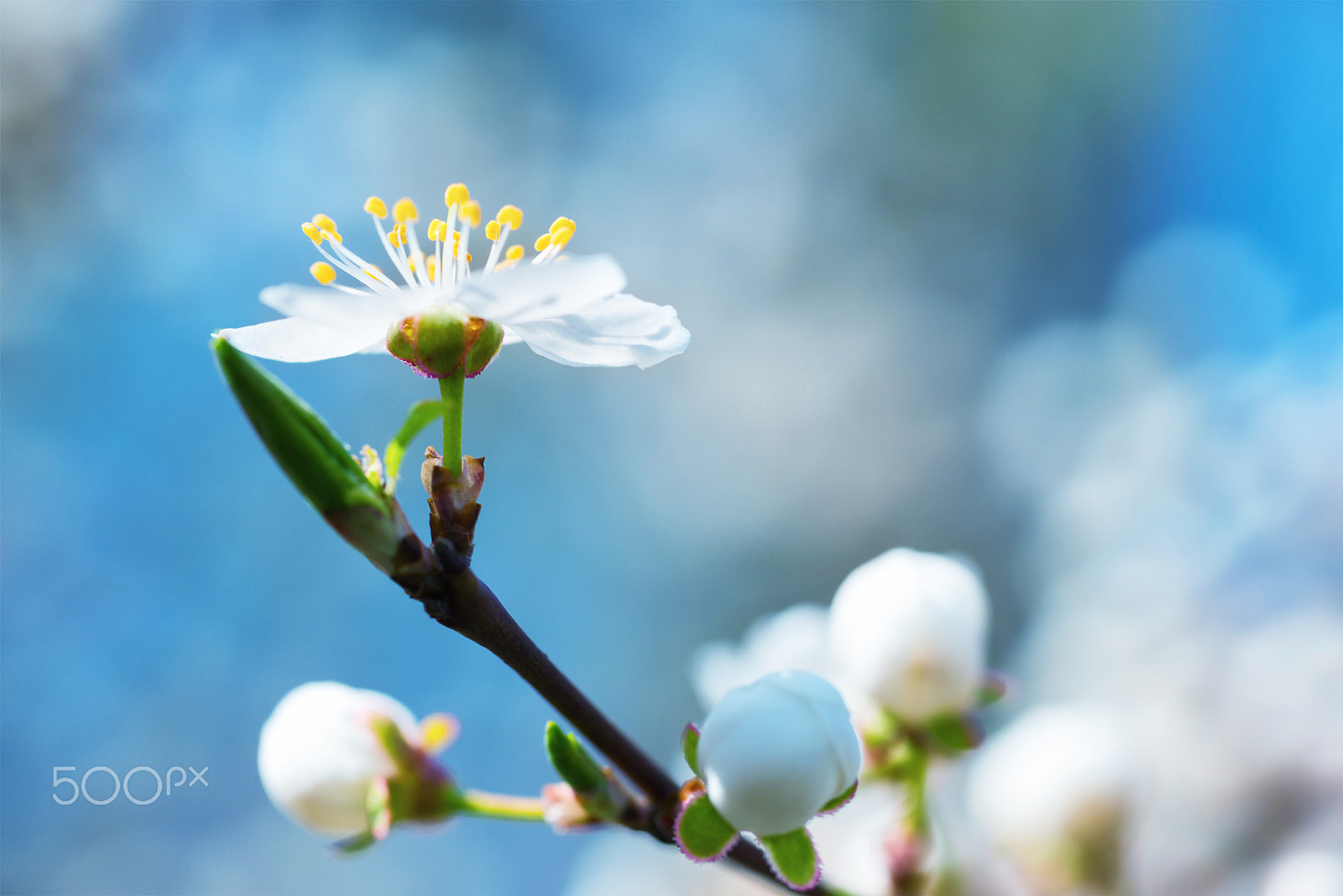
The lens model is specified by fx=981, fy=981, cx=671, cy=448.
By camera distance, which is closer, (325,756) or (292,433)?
(292,433)

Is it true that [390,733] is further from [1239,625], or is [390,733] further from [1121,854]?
[1239,625]

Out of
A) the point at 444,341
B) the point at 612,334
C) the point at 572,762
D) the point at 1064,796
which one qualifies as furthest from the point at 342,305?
the point at 1064,796

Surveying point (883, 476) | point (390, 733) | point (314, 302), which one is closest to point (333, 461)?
point (314, 302)

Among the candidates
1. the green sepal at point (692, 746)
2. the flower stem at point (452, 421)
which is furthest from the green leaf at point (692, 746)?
the flower stem at point (452, 421)

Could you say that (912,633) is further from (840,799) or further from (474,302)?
(474,302)

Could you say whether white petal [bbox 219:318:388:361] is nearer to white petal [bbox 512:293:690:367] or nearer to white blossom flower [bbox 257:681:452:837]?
white petal [bbox 512:293:690:367]

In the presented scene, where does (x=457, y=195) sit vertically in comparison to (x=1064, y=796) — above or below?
above
